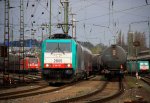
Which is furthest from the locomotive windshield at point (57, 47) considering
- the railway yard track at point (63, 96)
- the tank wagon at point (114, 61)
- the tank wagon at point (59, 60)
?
the tank wagon at point (114, 61)

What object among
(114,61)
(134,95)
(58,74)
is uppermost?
(114,61)

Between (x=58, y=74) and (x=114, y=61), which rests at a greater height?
(x=114, y=61)

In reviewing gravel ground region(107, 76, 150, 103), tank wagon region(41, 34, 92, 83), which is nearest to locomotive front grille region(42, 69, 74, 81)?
tank wagon region(41, 34, 92, 83)

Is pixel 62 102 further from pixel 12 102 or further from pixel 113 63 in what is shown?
pixel 113 63

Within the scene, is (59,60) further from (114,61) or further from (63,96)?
(114,61)

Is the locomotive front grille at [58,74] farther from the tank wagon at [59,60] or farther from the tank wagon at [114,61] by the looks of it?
the tank wagon at [114,61]

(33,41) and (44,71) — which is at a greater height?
(33,41)

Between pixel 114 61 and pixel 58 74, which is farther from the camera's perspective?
pixel 114 61

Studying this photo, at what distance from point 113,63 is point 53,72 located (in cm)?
923

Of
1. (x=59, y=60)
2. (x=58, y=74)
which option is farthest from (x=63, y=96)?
(x=59, y=60)

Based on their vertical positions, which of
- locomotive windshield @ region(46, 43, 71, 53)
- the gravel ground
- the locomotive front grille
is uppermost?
locomotive windshield @ region(46, 43, 71, 53)

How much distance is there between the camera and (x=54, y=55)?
26.6 metres

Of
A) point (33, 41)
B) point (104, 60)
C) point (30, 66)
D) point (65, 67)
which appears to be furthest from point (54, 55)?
point (33, 41)

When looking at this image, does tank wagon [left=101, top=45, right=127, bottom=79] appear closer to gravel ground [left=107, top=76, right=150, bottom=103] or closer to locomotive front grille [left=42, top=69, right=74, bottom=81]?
locomotive front grille [left=42, top=69, right=74, bottom=81]
